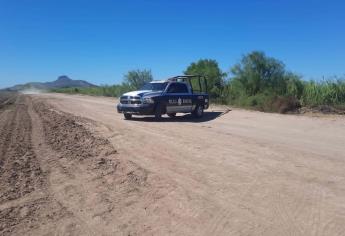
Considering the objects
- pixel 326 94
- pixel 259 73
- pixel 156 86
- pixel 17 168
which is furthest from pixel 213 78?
pixel 17 168

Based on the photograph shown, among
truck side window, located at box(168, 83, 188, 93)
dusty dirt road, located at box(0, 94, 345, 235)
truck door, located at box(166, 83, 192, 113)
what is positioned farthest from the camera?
truck side window, located at box(168, 83, 188, 93)

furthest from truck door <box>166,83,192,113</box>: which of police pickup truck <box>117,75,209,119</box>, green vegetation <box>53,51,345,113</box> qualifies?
green vegetation <box>53,51,345,113</box>

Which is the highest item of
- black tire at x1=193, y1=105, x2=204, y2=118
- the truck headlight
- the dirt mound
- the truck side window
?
the truck side window

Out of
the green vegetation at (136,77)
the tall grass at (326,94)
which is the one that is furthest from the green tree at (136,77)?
the tall grass at (326,94)

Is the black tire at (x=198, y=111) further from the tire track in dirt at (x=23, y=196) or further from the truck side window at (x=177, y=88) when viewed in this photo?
the tire track in dirt at (x=23, y=196)

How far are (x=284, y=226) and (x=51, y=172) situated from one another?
552 cm

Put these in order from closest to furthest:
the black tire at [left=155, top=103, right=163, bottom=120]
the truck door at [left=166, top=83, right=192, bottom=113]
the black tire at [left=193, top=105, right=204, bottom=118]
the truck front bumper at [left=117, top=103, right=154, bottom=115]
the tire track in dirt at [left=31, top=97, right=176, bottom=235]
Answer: the tire track in dirt at [left=31, top=97, right=176, bottom=235]
the truck front bumper at [left=117, top=103, right=154, bottom=115]
the black tire at [left=155, top=103, right=163, bottom=120]
the truck door at [left=166, top=83, right=192, bottom=113]
the black tire at [left=193, top=105, right=204, bottom=118]

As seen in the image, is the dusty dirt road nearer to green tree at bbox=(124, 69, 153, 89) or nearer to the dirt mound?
the dirt mound

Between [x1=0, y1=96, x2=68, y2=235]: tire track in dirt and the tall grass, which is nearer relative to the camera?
[x1=0, y1=96, x2=68, y2=235]: tire track in dirt

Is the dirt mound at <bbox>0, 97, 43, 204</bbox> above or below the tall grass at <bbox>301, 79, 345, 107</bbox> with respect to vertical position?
below

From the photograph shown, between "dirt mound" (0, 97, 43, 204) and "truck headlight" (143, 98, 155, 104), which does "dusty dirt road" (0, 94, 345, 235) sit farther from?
"truck headlight" (143, 98, 155, 104)

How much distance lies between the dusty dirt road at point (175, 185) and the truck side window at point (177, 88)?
716 cm

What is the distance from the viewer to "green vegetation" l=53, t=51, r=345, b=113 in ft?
85.7

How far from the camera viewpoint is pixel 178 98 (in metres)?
21.9
